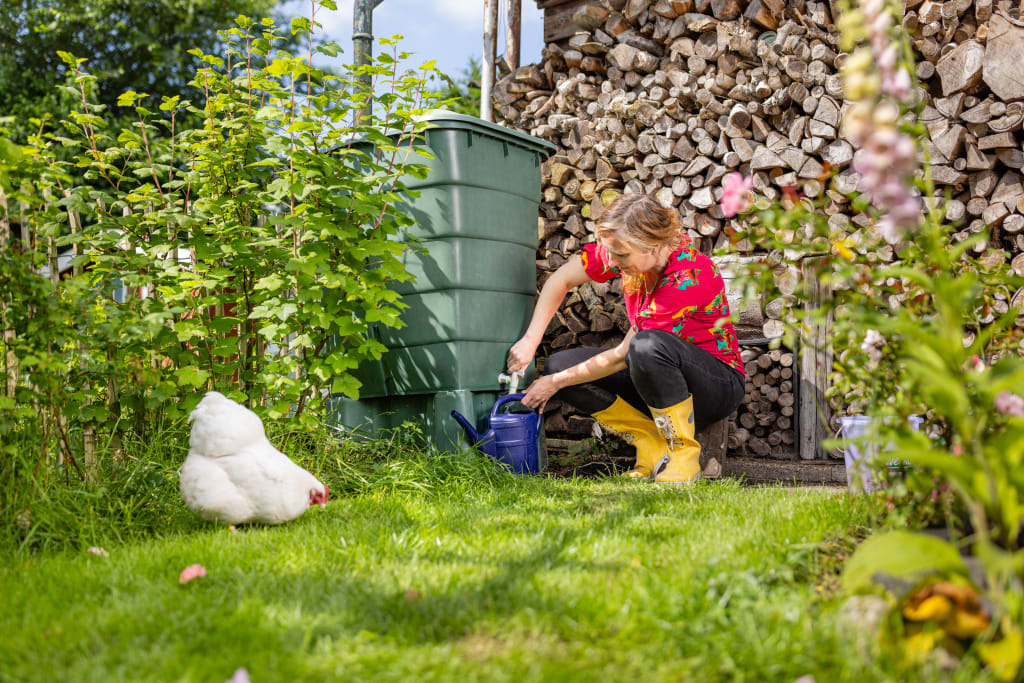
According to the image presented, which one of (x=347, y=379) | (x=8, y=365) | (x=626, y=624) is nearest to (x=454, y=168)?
(x=347, y=379)

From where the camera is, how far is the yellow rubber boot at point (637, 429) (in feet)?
9.79

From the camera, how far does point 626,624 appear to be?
1.18 m

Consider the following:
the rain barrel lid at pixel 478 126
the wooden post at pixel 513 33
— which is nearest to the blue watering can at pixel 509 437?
the rain barrel lid at pixel 478 126

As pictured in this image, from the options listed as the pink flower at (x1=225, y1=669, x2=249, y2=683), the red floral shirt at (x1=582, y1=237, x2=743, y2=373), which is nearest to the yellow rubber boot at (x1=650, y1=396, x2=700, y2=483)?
the red floral shirt at (x1=582, y1=237, x2=743, y2=373)

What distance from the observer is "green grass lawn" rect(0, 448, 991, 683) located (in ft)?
3.55

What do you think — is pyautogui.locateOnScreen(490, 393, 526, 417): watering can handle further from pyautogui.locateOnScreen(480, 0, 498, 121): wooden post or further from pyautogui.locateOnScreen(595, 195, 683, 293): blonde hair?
pyautogui.locateOnScreen(480, 0, 498, 121): wooden post

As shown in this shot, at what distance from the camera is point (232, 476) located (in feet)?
6.14

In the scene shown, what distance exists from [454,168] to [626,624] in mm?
2060

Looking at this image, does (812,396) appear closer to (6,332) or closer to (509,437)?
(509,437)

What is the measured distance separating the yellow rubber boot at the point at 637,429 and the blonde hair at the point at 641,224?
0.69 metres

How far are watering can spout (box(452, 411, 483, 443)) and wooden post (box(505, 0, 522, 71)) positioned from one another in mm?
2757

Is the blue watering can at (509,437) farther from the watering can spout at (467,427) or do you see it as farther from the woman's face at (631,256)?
the woman's face at (631,256)

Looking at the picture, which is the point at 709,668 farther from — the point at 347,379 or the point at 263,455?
the point at 347,379

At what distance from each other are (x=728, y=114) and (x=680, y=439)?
1.49 m
